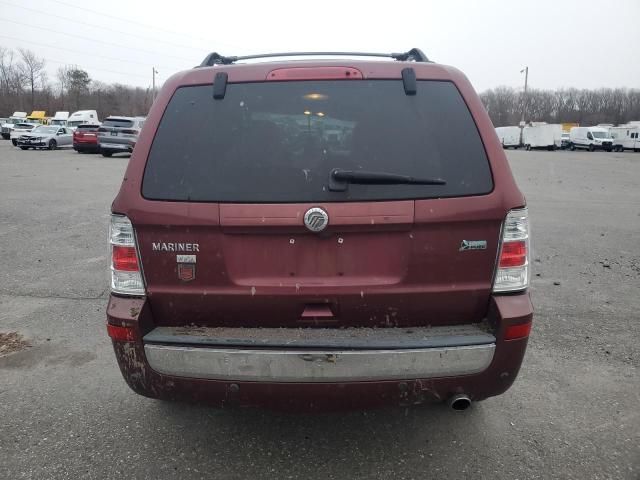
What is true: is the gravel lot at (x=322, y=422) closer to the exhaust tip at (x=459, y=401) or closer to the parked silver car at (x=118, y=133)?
the exhaust tip at (x=459, y=401)

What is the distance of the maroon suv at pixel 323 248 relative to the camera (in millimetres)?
2227

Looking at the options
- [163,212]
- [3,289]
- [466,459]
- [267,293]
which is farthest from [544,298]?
[3,289]

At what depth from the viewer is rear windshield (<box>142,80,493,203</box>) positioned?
227cm

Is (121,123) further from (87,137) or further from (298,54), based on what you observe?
(298,54)

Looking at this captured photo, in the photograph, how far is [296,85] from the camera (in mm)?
2412

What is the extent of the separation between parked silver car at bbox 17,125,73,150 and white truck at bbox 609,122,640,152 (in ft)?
169

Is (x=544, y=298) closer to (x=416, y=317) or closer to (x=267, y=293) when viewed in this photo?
(x=416, y=317)

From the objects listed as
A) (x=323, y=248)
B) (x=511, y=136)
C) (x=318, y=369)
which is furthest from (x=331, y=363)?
(x=511, y=136)

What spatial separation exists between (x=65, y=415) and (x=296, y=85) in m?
2.40

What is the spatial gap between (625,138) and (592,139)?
3007mm

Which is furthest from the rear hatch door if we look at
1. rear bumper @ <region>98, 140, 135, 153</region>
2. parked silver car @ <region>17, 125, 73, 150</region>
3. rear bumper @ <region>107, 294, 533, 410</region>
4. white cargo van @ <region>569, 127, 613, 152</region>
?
white cargo van @ <region>569, 127, 613, 152</region>

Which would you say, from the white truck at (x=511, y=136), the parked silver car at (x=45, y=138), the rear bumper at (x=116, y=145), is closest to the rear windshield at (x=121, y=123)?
the rear bumper at (x=116, y=145)

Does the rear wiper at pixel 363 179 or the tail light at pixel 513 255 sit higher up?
the rear wiper at pixel 363 179

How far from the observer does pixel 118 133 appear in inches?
901
